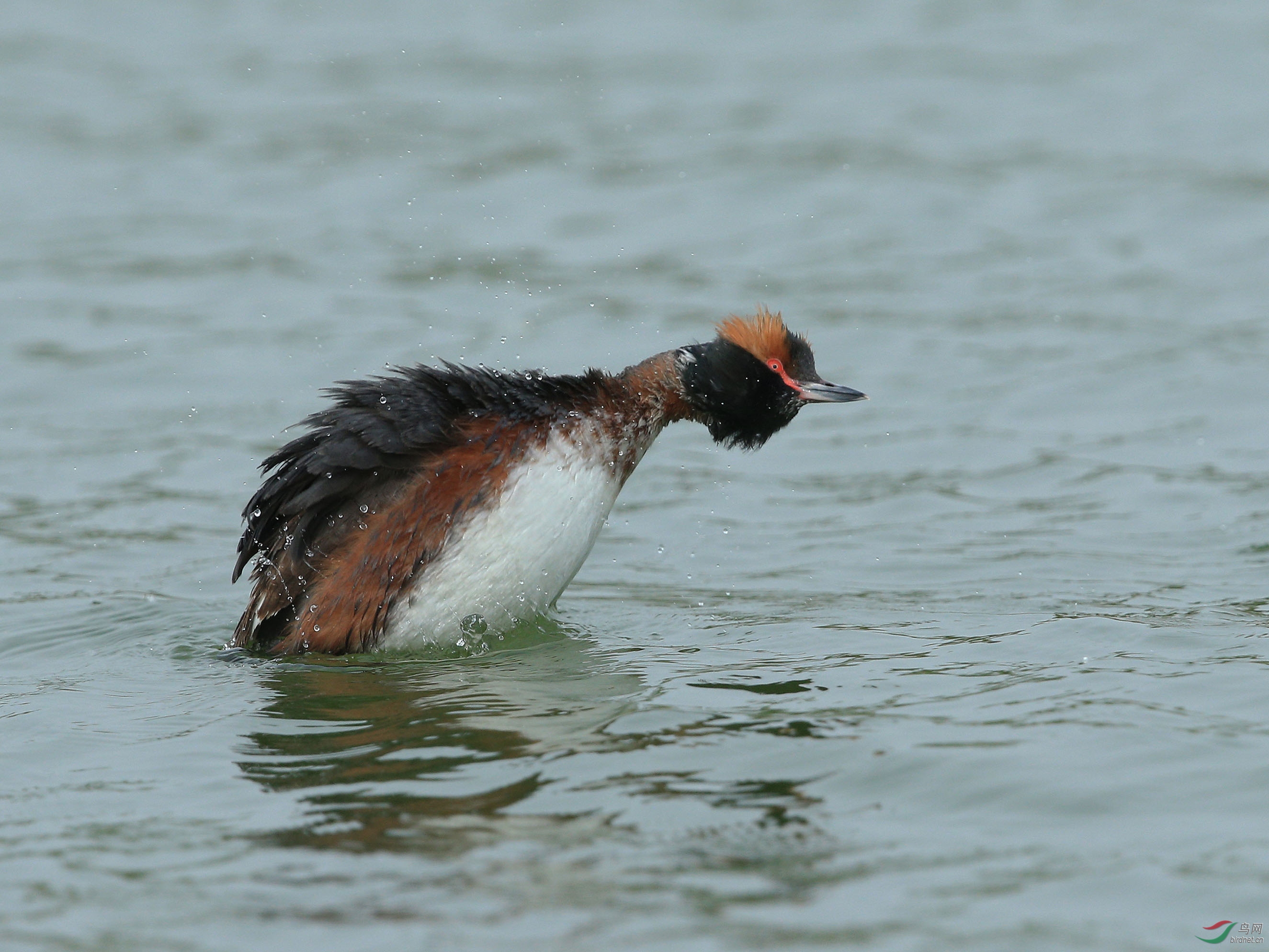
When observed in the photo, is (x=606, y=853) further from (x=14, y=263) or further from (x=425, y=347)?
(x=14, y=263)

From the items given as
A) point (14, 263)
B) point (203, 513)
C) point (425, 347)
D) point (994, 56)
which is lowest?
point (203, 513)

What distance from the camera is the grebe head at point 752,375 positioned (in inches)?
327

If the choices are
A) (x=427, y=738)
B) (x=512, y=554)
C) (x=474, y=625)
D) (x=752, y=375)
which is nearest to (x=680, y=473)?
(x=752, y=375)

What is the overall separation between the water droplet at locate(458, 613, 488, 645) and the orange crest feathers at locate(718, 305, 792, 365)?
70.4 inches

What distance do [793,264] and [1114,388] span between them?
389 cm

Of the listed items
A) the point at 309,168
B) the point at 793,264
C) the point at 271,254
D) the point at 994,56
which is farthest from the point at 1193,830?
the point at 994,56

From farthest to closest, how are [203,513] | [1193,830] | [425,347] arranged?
[425,347] < [203,513] < [1193,830]

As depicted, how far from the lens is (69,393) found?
13.0 meters

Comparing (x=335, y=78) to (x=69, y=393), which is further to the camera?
(x=335, y=78)

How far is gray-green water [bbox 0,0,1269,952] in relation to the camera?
17.5 feet

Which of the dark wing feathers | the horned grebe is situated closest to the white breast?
the horned grebe

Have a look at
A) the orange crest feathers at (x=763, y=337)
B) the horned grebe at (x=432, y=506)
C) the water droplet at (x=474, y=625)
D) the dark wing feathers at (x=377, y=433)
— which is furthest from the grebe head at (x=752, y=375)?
the water droplet at (x=474, y=625)

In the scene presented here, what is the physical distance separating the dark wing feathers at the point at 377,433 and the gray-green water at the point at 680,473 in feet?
2.30

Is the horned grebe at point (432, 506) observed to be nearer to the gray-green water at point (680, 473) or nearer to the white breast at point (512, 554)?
the white breast at point (512, 554)
